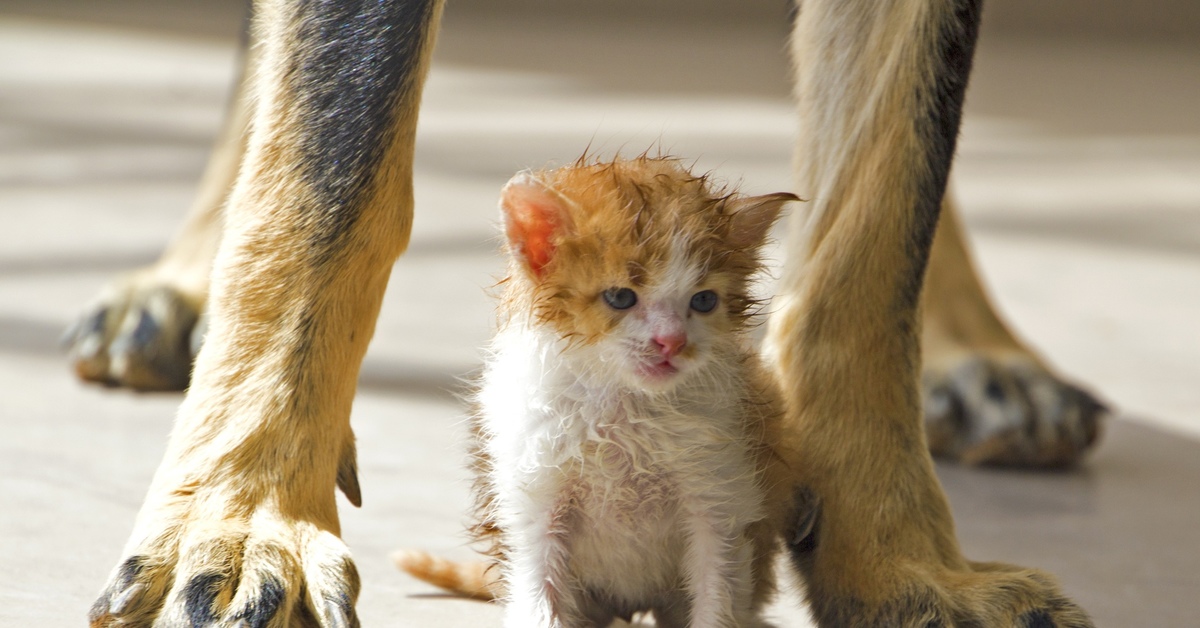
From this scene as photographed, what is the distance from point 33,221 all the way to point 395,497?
2346 millimetres

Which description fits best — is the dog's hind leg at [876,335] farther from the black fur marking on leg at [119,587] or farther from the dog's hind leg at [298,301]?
the black fur marking on leg at [119,587]

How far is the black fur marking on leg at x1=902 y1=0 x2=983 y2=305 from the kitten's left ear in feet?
1.21

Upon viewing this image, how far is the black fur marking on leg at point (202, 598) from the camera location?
1.58m

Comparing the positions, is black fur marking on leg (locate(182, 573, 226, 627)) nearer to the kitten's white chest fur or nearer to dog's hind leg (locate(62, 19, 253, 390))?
the kitten's white chest fur

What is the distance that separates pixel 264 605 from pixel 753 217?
0.69m

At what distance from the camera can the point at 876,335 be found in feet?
6.27

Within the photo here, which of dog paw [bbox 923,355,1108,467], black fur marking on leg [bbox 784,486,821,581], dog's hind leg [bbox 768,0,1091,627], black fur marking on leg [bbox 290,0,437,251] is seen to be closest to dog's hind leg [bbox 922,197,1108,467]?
dog paw [bbox 923,355,1108,467]

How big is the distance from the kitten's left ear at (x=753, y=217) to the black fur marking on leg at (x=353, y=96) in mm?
459

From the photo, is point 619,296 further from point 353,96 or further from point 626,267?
point 353,96

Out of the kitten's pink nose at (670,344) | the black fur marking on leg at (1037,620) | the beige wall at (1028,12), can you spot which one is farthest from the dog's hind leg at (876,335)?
the beige wall at (1028,12)

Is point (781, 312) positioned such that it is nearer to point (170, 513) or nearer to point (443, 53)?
point (170, 513)

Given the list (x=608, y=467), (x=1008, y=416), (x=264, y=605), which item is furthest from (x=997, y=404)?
(x=264, y=605)

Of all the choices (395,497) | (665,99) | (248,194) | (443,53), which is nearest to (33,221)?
(395,497)

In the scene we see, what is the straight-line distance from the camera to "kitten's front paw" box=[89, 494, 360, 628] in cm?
159
